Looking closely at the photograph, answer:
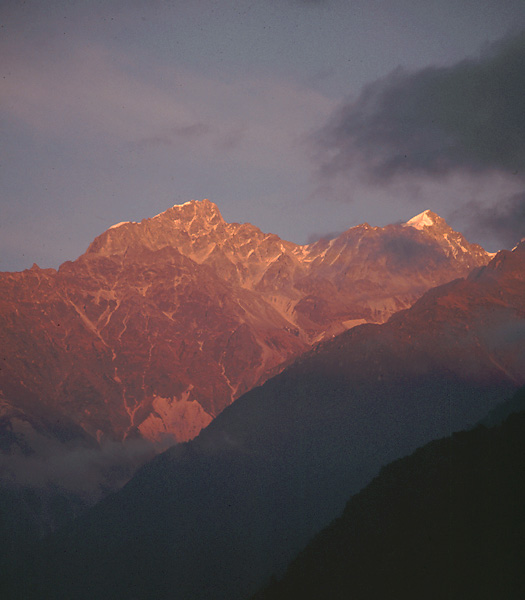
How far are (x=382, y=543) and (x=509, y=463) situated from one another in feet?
88.8

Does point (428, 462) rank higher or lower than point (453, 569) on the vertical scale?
higher

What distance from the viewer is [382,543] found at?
165375 millimetres

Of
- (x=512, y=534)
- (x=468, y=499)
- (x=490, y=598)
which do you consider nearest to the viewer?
(x=490, y=598)

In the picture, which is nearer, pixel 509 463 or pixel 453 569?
pixel 453 569

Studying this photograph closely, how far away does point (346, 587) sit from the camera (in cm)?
15912

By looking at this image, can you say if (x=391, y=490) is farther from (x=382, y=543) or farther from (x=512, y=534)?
(x=512, y=534)

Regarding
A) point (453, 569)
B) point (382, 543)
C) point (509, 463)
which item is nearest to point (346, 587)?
point (382, 543)

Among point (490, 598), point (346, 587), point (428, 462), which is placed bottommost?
point (490, 598)

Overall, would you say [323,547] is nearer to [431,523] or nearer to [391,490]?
[391,490]

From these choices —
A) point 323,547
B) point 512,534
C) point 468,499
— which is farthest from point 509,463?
point 323,547

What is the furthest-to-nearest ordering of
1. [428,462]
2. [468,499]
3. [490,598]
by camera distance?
1. [428,462]
2. [468,499]
3. [490,598]

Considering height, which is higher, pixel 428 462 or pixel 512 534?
pixel 428 462

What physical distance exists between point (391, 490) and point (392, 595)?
40736 millimetres

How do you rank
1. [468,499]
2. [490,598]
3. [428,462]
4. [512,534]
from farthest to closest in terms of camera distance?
[428,462] < [468,499] < [512,534] < [490,598]
